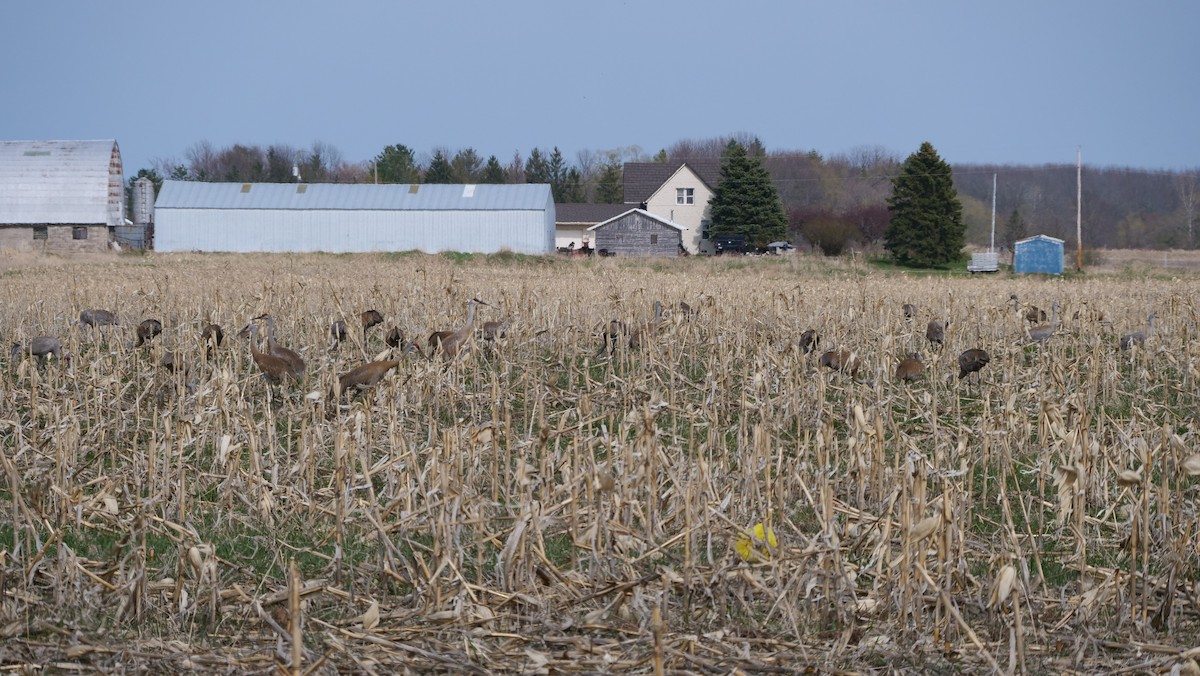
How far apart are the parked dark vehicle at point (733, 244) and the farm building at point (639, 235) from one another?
234cm

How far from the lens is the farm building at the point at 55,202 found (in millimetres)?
50344

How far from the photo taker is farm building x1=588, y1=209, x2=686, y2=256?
194ft

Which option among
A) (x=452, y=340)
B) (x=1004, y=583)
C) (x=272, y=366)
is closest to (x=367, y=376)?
(x=272, y=366)

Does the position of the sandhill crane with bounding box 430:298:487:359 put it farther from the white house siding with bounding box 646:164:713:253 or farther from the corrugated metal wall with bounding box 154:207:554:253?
the white house siding with bounding box 646:164:713:253

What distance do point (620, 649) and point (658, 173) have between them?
2740 inches

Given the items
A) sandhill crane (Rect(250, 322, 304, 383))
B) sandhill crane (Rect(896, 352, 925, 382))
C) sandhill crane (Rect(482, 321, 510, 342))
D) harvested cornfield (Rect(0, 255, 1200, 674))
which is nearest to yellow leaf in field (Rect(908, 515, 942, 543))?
harvested cornfield (Rect(0, 255, 1200, 674))

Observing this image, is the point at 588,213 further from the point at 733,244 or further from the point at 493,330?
the point at 493,330

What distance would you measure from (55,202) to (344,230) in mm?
13075

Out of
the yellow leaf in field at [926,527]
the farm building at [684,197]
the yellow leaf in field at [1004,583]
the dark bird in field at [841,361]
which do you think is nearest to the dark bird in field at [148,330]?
the dark bird in field at [841,361]

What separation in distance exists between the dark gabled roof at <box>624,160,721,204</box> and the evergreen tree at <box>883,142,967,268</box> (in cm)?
2240

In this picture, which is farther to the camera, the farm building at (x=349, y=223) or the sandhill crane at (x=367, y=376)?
the farm building at (x=349, y=223)

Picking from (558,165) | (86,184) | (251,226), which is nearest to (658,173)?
(558,165)

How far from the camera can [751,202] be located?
59656 mm

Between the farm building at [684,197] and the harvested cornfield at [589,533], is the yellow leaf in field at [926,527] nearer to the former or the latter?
the harvested cornfield at [589,533]
